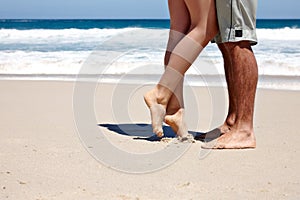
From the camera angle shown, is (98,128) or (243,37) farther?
(98,128)

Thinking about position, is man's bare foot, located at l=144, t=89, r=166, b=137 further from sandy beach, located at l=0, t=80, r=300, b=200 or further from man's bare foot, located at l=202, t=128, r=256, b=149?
man's bare foot, located at l=202, t=128, r=256, b=149

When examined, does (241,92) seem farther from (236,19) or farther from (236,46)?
(236,19)

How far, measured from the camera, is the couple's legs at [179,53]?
2443 mm

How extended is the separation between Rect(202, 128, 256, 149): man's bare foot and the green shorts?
1.55 ft

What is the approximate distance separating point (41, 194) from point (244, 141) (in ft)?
3.82

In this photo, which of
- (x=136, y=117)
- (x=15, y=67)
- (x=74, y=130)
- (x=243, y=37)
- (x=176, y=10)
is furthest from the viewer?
(x=15, y=67)

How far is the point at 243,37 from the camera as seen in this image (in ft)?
8.00

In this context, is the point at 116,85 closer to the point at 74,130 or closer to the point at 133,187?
the point at 74,130

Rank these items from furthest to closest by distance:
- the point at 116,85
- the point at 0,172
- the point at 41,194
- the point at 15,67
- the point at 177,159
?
the point at 15,67, the point at 116,85, the point at 177,159, the point at 0,172, the point at 41,194

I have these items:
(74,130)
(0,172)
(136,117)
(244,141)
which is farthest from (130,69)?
(0,172)

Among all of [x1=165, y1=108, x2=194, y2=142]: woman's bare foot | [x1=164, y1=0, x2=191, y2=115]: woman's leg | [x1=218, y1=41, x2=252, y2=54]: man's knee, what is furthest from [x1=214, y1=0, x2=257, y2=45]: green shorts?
[x1=165, y1=108, x2=194, y2=142]: woman's bare foot

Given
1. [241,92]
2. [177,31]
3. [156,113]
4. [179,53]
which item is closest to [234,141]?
[241,92]

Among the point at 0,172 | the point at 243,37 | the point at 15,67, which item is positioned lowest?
the point at 15,67

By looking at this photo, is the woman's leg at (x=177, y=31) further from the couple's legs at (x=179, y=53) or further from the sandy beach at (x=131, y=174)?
the sandy beach at (x=131, y=174)
